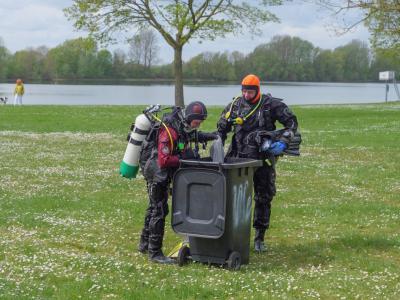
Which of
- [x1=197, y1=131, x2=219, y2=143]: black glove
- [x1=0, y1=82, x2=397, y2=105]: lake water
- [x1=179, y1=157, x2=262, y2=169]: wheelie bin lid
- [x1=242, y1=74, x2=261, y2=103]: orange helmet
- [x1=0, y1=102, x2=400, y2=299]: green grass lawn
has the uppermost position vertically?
[x1=242, y1=74, x2=261, y2=103]: orange helmet

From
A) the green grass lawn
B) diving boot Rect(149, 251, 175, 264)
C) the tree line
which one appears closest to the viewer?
the green grass lawn

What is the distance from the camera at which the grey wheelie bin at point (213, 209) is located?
22.9 ft

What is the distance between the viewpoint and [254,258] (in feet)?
25.8

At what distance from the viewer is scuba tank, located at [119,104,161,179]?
751cm

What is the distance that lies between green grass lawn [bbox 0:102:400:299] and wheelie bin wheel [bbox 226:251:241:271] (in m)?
0.08

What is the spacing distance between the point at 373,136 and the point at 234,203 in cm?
1685

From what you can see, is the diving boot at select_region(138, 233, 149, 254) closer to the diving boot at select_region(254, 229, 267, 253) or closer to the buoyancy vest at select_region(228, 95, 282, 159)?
the diving boot at select_region(254, 229, 267, 253)

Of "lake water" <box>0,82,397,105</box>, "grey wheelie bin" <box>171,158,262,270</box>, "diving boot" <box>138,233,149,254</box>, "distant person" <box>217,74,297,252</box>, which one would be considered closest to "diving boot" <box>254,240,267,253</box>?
"distant person" <box>217,74,297,252</box>

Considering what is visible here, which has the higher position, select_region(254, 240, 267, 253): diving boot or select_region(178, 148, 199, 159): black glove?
select_region(178, 148, 199, 159): black glove

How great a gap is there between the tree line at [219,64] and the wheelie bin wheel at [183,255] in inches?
2498

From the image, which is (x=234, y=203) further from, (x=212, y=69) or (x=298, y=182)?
(x=212, y=69)

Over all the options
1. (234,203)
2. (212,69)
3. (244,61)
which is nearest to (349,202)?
(234,203)

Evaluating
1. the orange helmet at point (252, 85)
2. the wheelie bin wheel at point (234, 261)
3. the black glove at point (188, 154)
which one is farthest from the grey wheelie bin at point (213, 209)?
the orange helmet at point (252, 85)

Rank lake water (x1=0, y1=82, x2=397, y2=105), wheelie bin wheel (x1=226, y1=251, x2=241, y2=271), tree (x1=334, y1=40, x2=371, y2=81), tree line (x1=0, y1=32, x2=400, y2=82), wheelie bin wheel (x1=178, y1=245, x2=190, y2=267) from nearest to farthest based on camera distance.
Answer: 1. wheelie bin wheel (x1=226, y1=251, x2=241, y2=271)
2. wheelie bin wheel (x1=178, y1=245, x2=190, y2=267)
3. lake water (x1=0, y1=82, x2=397, y2=105)
4. tree line (x1=0, y1=32, x2=400, y2=82)
5. tree (x1=334, y1=40, x2=371, y2=81)
